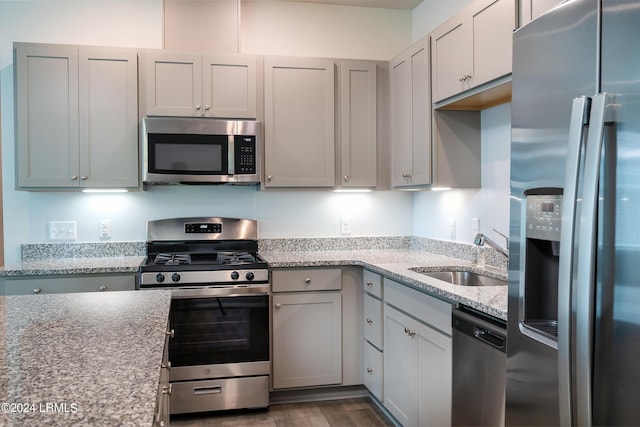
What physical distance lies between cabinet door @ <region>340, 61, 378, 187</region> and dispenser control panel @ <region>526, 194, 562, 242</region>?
6.68ft

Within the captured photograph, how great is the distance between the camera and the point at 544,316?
143 cm

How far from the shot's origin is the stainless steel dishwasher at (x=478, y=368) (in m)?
1.71

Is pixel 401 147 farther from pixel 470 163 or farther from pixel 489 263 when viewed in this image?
pixel 489 263

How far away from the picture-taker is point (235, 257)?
3.20 m

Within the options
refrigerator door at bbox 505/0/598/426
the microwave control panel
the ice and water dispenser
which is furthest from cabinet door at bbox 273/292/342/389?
the ice and water dispenser

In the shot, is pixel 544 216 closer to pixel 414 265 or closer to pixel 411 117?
pixel 414 265

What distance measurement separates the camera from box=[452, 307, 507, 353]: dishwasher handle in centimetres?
170

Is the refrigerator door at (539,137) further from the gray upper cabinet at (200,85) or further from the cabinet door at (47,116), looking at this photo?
the cabinet door at (47,116)

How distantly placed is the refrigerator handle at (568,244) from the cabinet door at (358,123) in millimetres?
2217

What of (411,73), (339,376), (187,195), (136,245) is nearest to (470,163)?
(411,73)

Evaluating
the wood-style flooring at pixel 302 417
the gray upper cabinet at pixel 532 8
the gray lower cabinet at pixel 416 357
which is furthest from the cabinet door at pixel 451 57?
the wood-style flooring at pixel 302 417

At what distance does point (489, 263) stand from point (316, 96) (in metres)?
1.52

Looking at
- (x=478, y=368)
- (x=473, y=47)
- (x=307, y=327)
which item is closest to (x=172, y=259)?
(x=307, y=327)

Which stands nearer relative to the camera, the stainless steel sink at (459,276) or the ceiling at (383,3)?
the stainless steel sink at (459,276)
